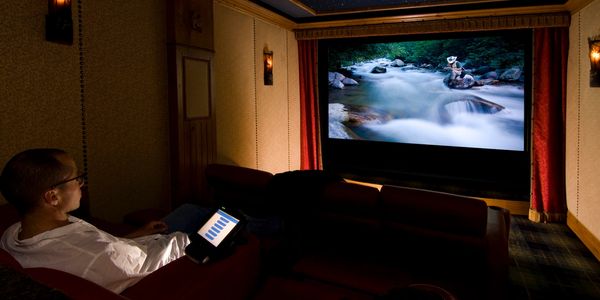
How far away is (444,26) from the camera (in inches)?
189

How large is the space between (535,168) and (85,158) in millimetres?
4614

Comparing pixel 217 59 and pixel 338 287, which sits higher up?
pixel 217 59

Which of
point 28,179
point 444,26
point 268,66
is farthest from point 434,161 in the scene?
point 28,179

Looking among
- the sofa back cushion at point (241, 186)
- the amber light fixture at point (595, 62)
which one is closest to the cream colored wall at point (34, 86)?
the sofa back cushion at point (241, 186)

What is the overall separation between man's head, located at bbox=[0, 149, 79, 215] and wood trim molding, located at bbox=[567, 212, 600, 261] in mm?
3994

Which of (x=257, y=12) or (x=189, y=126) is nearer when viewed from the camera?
(x=189, y=126)

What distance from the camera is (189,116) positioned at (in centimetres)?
351

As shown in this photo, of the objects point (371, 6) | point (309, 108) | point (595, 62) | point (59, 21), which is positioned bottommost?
point (309, 108)

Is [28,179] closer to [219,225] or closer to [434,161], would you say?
[219,225]

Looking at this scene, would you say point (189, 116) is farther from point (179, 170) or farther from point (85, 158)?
point (85, 158)

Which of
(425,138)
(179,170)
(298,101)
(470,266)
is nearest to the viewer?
(470,266)

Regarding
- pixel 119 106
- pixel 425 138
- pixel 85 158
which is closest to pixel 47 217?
pixel 85 158

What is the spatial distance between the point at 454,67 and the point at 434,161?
1.35 metres

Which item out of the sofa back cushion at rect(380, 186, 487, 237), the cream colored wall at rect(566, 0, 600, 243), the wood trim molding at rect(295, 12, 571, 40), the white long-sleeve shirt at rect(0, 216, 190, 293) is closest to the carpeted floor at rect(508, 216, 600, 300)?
the cream colored wall at rect(566, 0, 600, 243)
